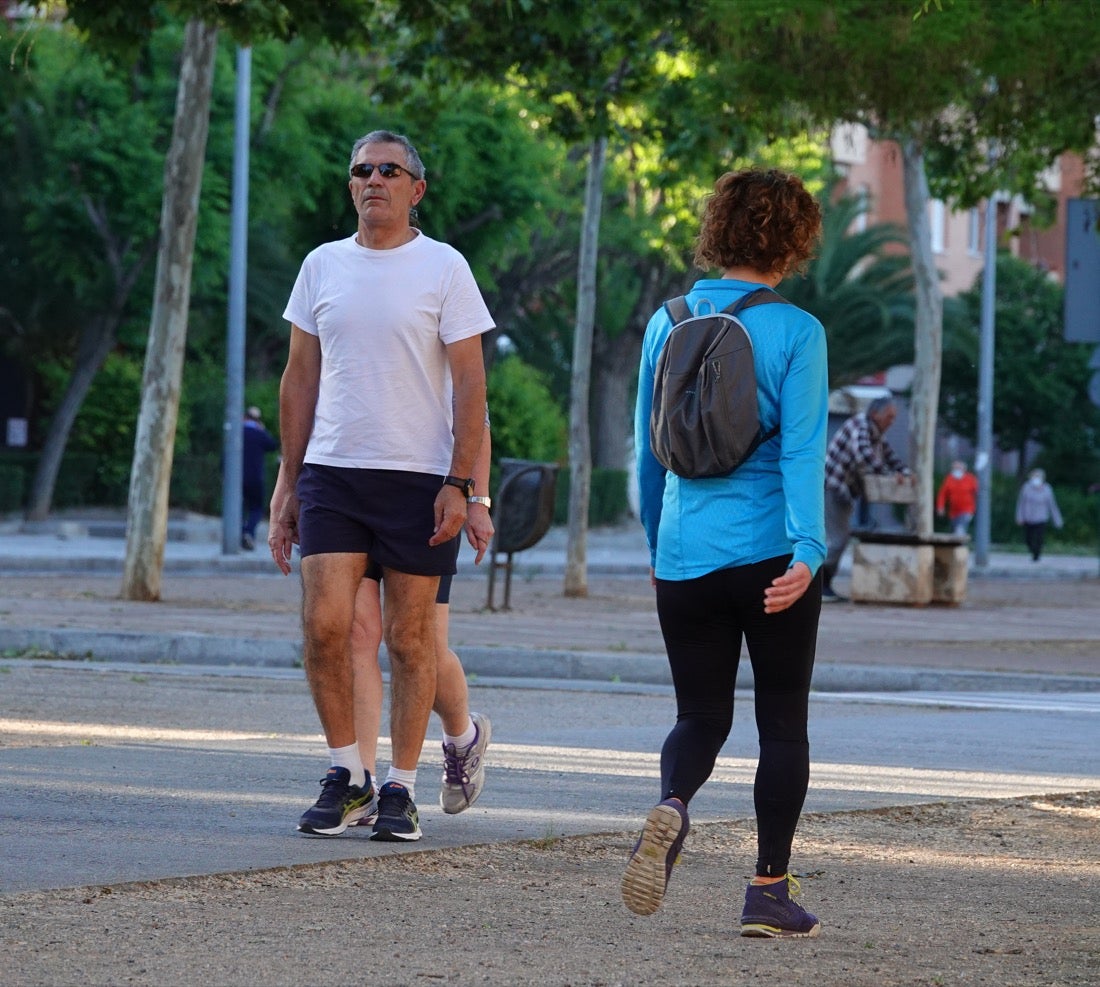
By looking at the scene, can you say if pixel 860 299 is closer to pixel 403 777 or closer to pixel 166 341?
pixel 166 341

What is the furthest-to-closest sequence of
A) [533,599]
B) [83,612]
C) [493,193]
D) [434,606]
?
[493,193], [533,599], [83,612], [434,606]

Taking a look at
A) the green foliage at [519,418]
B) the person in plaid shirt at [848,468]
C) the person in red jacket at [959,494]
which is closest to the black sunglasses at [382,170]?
the person in plaid shirt at [848,468]

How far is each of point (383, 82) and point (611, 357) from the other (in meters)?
28.6

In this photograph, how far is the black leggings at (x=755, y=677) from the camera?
16.8 ft

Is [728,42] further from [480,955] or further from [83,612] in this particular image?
[480,955]

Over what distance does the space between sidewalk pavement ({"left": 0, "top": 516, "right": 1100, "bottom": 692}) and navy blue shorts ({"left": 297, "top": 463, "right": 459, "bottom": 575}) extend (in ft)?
22.5

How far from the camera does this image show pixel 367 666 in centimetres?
642

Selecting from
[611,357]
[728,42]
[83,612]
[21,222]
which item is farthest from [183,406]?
[728,42]

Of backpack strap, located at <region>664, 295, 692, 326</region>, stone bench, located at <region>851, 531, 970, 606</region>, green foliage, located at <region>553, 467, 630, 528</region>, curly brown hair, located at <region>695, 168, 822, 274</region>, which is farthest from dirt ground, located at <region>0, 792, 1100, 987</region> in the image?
green foliage, located at <region>553, 467, 630, 528</region>

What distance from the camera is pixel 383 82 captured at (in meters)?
18.0

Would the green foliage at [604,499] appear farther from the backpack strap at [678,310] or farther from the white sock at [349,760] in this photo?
the backpack strap at [678,310]

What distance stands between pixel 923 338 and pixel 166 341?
13.0 m

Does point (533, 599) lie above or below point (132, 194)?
below

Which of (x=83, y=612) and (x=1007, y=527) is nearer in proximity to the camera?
(x=83, y=612)
